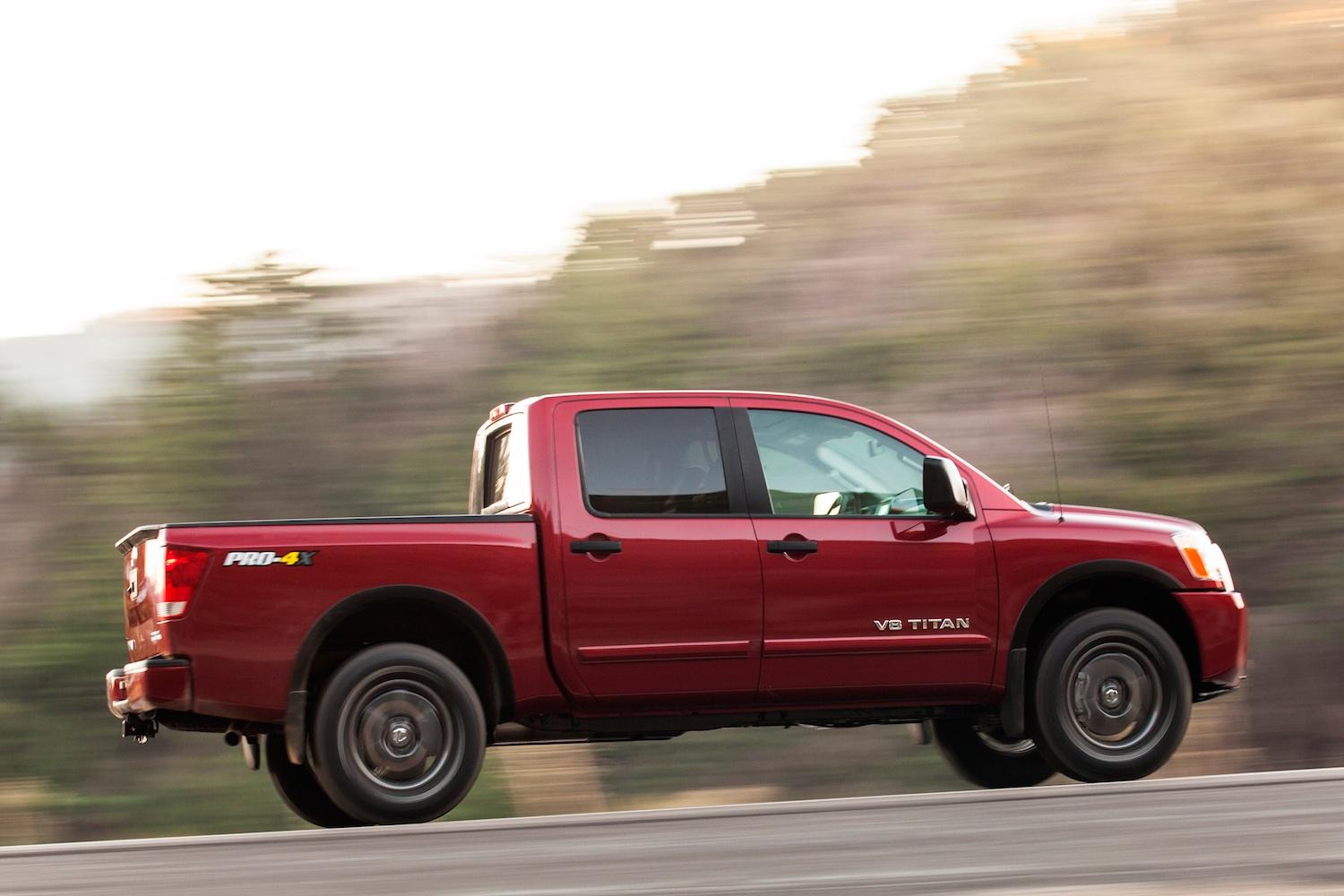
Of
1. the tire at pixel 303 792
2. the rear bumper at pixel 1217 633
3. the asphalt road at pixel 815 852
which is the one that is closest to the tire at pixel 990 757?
the rear bumper at pixel 1217 633

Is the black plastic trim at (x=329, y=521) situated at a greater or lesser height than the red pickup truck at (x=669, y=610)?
greater

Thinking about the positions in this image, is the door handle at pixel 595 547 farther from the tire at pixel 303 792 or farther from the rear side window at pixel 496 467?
the tire at pixel 303 792

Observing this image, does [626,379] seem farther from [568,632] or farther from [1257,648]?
[568,632]

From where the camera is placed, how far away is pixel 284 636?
22.3 ft

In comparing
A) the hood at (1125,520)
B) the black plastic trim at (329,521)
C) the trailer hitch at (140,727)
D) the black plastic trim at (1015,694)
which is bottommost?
the black plastic trim at (1015,694)

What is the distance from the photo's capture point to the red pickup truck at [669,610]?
269 inches

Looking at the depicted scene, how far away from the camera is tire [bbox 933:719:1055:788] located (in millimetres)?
8781

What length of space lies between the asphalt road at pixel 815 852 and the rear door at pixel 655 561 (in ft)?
2.89

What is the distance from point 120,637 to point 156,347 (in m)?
2.65

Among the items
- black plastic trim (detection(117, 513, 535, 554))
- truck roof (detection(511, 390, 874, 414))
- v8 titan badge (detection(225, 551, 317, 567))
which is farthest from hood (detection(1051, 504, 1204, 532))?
v8 titan badge (detection(225, 551, 317, 567))

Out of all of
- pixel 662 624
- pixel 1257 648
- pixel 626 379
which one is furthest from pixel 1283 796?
pixel 626 379

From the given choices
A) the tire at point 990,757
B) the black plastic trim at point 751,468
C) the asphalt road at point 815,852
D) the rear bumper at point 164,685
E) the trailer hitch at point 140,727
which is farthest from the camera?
the tire at point 990,757

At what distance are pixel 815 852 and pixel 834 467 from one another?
277cm

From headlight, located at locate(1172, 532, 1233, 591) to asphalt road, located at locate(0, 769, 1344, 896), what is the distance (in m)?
1.37
